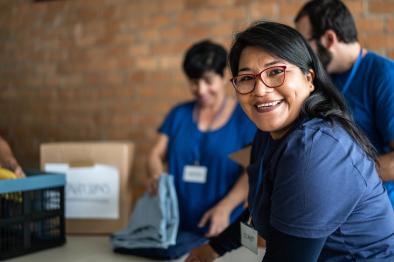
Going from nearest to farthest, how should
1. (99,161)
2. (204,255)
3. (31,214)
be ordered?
(204,255) < (31,214) < (99,161)

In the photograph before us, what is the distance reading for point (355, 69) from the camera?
1.36 meters

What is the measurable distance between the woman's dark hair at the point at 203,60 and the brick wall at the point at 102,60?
2.09 feet

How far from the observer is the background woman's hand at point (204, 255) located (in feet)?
3.81

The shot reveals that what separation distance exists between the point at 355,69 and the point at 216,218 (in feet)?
2.37

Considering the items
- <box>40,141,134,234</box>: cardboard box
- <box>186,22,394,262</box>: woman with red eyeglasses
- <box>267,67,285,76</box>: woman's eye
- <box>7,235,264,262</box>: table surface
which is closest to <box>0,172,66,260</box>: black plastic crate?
<box>7,235,264,262</box>: table surface

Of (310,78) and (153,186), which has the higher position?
(310,78)

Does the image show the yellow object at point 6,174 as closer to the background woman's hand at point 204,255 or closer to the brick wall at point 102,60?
the background woman's hand at point 204,255

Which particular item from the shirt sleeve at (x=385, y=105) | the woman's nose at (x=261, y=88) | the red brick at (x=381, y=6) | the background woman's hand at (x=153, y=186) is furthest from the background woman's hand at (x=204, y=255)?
the red brick at (x=381, y=6)

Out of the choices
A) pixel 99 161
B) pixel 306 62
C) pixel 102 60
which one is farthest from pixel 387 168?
pixel 102 60

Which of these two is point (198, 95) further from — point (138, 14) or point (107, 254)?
point (138, 14)

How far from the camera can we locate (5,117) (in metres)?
3.07

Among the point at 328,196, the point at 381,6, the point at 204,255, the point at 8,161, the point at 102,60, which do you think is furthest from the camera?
the point at 102,60

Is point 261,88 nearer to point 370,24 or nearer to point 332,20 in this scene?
point 332,20

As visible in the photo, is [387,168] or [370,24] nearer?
[387,168]
